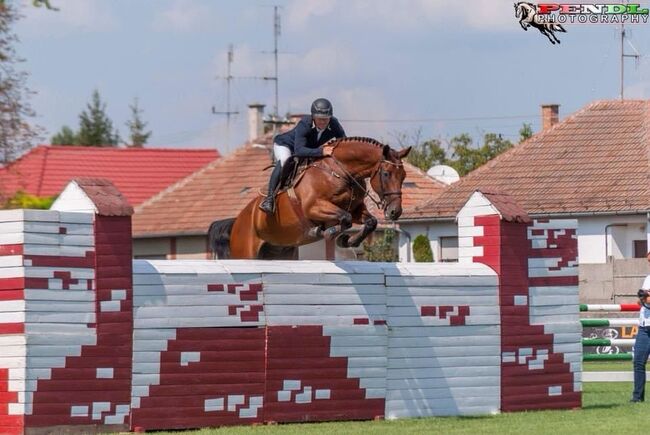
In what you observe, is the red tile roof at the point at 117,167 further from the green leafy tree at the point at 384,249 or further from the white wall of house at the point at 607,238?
the white wall of house at the point at 607,238

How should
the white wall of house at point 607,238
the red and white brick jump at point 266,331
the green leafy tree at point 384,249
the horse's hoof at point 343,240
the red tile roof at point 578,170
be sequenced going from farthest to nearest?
the green leafy tree at point 384,249, the red tile roof at point 578,170, the white wall of house at point 607,238, the horse's hoof at point 343,240, the red and white brick jump at point 266,331

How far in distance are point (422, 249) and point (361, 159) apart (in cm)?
2658

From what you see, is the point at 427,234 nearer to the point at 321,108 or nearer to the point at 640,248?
the point at 640,248

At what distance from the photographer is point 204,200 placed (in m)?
52.2

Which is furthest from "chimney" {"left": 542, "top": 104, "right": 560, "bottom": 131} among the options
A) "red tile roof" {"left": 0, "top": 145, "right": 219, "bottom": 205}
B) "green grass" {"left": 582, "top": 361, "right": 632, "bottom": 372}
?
"green grass" {"left": 582, "top": 361, "right": 632, "bottom": 372}

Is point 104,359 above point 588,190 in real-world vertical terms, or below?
below

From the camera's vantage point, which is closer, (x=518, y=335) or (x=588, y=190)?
(x=518, y=335)

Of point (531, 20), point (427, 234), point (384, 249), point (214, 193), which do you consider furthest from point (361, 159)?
point (214, 193)

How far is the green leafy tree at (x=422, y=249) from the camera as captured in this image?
41938 mm

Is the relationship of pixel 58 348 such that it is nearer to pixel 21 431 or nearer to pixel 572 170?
pixel 21 431

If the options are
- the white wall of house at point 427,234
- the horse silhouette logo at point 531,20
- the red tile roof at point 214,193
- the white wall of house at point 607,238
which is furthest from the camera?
the red tile roof at point 214,193

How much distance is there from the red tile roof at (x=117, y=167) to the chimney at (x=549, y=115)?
1758 cm

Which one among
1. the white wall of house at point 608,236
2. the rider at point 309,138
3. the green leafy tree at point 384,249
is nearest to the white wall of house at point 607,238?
the white wall of house at point 608,236

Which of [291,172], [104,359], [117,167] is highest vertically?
[117,167]
